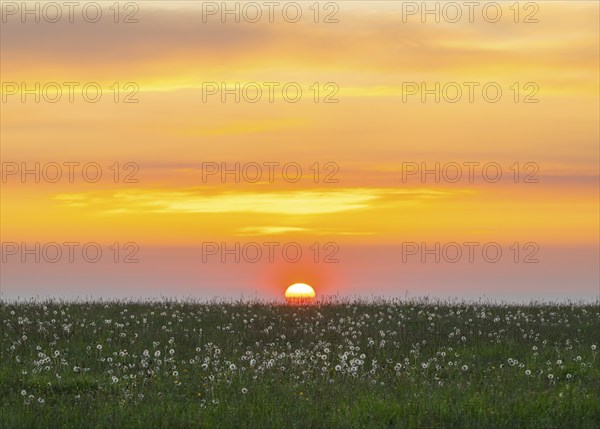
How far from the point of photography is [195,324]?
24609mm

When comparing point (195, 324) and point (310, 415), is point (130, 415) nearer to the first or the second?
point (310, 415)

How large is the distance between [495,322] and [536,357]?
4601mm

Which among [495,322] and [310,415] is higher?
[310,415]

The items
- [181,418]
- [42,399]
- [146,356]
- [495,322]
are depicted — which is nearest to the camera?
[181,418]

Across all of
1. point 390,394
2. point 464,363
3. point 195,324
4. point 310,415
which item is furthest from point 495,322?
point 310,415

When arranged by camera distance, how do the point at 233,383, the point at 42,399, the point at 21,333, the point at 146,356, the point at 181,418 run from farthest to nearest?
the point at 21,333 → the point at 146,356 → the point at 233,383 → the point at 42,399 → the point at 181,418

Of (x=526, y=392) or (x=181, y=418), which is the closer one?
(x=181, y=418)

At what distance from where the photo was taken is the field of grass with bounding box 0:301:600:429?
47.9 feet

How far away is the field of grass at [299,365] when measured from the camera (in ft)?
47.9

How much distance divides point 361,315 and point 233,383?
31.4ft

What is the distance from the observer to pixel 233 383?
56.3 feet

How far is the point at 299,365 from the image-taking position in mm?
19172

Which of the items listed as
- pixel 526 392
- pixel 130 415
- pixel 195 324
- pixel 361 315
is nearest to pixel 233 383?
pixel 130 415

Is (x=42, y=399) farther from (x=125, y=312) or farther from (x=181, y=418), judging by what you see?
(x=125, y=312)
